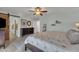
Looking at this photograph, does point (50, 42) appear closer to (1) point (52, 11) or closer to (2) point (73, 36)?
(2) point (73, 36)

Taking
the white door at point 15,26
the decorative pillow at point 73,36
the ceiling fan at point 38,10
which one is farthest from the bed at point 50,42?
the ceiling fan at point 38,10

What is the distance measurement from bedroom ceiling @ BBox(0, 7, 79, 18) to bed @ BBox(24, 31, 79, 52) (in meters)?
0.27

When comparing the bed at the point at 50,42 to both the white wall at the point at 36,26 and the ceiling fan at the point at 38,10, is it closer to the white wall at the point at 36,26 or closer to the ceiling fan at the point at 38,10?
the white wall at the point at 36,26

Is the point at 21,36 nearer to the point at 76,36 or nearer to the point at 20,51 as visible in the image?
the point at 20,51

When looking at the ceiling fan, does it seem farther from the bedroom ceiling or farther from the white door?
the white door

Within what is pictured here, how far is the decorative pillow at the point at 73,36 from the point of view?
1880mm

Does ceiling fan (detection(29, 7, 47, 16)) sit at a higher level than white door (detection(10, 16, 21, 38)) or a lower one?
higher

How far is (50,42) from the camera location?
6.26 feet

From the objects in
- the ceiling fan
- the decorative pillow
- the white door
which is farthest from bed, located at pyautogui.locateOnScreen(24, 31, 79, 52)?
the ceiling fan

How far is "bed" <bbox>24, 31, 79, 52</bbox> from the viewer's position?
187 cm

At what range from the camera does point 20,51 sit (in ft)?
6.50

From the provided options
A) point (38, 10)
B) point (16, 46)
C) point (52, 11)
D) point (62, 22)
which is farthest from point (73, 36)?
point (16, 46)

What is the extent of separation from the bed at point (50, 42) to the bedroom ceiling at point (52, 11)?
266mm

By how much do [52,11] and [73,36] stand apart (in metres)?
0.45
